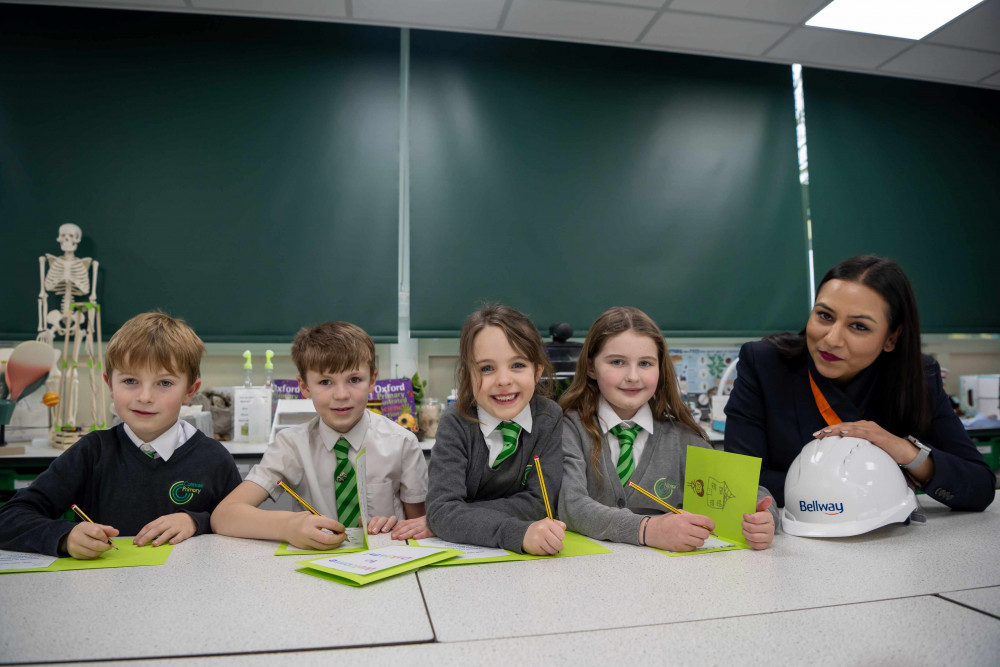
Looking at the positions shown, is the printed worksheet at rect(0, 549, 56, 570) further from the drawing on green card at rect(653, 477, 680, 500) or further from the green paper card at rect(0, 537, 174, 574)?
the drawing on green card at rect(653, 477, 680, 500)

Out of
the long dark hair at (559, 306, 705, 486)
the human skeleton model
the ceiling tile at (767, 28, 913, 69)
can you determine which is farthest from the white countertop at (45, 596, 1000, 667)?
the ceiling tile at (767, 28, 913, 69)

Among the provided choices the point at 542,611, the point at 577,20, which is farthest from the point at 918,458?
the point at 577,20

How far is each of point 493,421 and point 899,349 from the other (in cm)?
95

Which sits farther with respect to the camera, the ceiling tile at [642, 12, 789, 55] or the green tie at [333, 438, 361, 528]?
the ceiling tile at [642, 12, 789, 55]

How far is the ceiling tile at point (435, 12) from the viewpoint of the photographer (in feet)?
9.52

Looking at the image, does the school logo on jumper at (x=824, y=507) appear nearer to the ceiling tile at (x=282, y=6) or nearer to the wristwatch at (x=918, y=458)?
the wristwatch at (x=918, y=458)

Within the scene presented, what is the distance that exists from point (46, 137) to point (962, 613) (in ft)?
12.4

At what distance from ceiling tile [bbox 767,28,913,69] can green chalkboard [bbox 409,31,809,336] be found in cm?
20

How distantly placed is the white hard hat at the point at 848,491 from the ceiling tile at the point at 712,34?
2.64 meters

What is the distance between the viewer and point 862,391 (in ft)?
4.65

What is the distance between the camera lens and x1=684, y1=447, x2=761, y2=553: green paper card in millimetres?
1028

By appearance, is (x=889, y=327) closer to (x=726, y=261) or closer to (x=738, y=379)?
(x=738, y=379)

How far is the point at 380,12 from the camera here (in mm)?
2979

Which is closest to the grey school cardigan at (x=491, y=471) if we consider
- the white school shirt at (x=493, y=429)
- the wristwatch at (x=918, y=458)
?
the white school shirt at (x=493, y=429)
